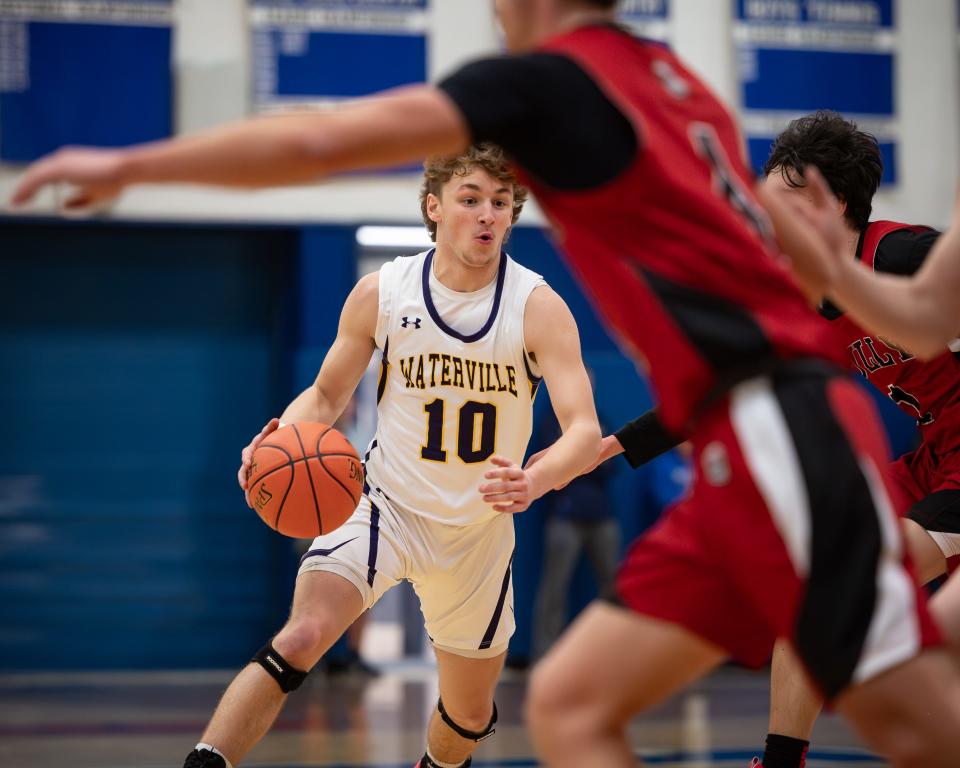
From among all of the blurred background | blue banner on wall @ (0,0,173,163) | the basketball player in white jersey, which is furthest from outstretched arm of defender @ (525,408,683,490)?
blue banner on wall @ (0,0,173,163)

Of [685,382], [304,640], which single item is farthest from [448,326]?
[685,382]

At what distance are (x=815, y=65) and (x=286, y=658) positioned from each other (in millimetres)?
8812

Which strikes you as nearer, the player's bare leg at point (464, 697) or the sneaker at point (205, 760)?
the sneaker at point (205, 760)

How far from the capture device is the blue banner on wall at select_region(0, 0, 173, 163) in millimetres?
10125

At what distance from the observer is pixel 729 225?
7.68 feet

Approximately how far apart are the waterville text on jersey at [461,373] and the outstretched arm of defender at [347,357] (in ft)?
0.63

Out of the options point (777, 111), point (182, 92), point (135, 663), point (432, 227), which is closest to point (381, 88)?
point (182, 92)

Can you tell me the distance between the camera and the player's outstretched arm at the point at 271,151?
223 cm

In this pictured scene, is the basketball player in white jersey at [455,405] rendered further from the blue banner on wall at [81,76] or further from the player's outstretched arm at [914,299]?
the blue banner on wall at [81,76]

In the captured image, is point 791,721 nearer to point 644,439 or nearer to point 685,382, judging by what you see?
point 644,439

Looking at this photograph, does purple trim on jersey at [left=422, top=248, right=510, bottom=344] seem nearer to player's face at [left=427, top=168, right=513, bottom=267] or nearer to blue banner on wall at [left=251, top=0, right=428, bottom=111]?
player's face at [left=427, top=168, right=513, bottom=267]

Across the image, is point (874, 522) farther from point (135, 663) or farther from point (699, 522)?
point (135, 663)

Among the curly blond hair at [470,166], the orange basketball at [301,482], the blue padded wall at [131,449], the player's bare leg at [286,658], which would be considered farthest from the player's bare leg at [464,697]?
the blue padded wall at [131,449]

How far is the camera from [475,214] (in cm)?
468
